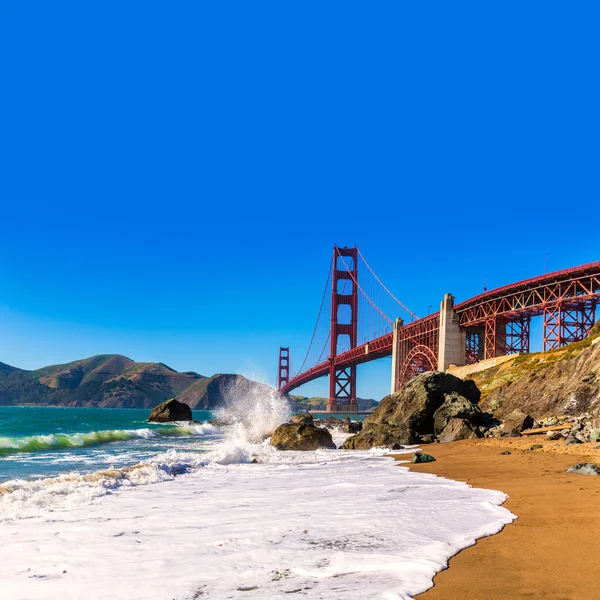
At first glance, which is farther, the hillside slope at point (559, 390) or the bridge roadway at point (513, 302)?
the bridge roadway at point (513, 302)

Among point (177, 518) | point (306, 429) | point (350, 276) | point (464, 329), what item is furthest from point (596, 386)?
point (350, 276)

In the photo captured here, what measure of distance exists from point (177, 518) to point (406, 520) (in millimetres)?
2795

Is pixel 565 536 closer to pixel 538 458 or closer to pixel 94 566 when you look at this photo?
pixel 94 566

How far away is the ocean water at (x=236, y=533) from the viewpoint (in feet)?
13.0

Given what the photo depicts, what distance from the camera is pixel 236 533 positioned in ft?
18.5

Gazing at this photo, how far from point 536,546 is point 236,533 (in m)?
2.88

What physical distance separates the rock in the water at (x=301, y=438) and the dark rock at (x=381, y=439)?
81 cm

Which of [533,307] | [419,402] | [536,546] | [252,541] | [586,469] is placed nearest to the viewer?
[536,546]

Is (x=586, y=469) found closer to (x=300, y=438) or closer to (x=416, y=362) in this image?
(x=300, y=438)

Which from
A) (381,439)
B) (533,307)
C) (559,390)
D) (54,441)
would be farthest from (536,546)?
(533,307)

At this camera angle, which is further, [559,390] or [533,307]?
[533,307]

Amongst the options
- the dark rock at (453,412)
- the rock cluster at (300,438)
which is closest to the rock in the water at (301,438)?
the rock cluster at (300,438)

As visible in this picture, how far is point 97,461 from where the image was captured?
16.4 metres

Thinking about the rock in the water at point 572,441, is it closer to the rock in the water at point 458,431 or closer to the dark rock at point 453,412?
the rock in the water at point 458,431
